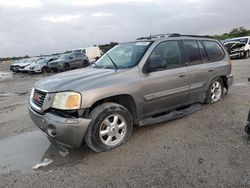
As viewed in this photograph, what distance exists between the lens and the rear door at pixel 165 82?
526 centimetres

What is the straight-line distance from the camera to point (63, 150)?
4.94 metres

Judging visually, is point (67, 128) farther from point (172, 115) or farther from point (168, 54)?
point (168, 54)

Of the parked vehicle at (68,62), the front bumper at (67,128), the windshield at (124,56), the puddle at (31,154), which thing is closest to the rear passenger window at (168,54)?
the windshield at (124,56)

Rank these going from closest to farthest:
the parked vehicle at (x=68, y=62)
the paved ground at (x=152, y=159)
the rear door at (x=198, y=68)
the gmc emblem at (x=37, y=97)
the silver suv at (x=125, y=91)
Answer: the paved ground at (x=152, y=159) → the silver suv at (x=125, y=91) → the gmc emblem at (x=37, y=97) → the rear door at (x=198, y=68) → the parked vehicle at (x=68, y=62)

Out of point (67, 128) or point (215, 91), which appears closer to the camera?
point (67, 128)

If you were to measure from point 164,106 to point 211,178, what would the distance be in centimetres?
214

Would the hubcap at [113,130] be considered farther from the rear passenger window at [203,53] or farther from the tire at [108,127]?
the rear passenger window at [203,53]

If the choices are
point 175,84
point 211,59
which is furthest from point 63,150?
point 211,59

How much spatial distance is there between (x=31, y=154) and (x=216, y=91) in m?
4.47

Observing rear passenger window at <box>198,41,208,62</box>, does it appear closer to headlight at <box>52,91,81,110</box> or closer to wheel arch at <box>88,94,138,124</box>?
wheel arch at <box>88,94,138,124</box>

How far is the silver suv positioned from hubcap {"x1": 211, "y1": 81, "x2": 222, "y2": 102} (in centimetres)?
21

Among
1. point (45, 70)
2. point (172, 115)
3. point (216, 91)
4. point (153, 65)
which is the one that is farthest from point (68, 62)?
point (153, 65)

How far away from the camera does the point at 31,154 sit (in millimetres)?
4949

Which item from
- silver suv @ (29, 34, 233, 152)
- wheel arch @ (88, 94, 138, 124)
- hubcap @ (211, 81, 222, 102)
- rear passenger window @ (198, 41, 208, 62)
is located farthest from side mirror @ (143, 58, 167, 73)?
hubcap @ (211, 81, 222, 102)
